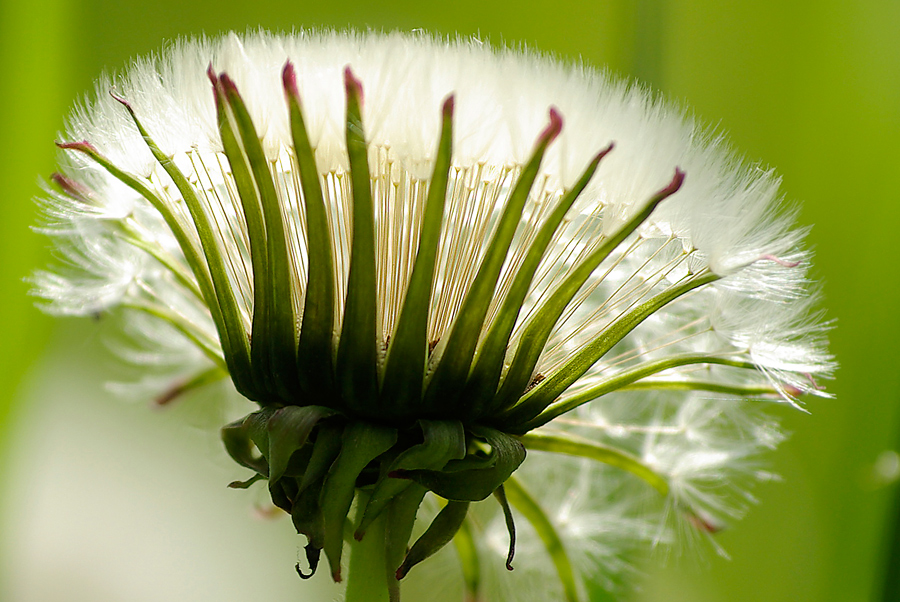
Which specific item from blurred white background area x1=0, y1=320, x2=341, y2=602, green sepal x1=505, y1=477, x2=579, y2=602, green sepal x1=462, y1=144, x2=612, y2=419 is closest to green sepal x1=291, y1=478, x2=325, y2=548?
green sepal x1=462, y1=144, x2=612, y2=419

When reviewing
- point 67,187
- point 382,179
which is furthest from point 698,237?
point 67,187

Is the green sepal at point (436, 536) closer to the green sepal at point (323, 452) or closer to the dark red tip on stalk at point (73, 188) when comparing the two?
the green sepal at point (323, 452)

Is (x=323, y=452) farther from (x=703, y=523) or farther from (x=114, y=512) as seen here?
(x=114, y=512)

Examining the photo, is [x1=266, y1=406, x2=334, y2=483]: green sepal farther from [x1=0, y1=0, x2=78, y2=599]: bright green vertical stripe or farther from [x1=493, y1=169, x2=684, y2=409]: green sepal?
[x1=0, y1=0, x2=78, y2=599]: bright green vertical stripe

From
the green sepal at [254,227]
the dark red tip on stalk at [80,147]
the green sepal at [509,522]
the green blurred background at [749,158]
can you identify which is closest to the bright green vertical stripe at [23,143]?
the green blurred background at [749,158]

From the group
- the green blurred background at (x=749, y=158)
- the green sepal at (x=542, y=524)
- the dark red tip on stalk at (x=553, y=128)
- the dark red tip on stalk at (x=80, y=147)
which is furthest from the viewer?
the green blurred background at (x=749, y=158)

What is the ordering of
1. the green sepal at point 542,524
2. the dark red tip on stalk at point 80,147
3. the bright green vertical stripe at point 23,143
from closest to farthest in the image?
the dark red tip on stalk at point 80,147 → the green sepal at point 542,524 → the bright green vertical stripe at point 23,143

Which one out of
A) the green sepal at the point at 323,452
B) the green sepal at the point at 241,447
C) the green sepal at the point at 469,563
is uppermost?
the green sepal at the point at 323,452
